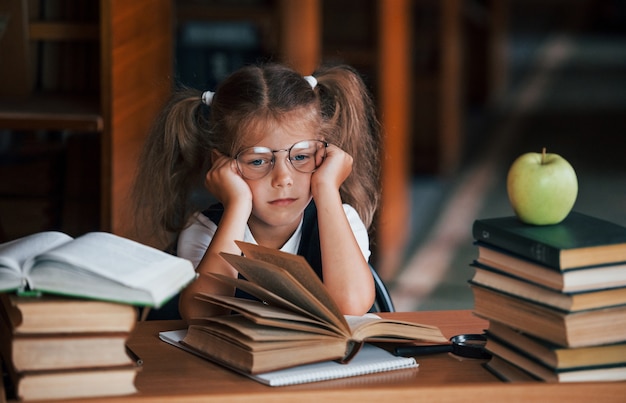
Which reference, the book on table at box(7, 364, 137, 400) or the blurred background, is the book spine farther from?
the blurred background

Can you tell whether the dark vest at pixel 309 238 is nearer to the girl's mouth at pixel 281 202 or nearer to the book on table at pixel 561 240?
the girl's mouth at pixel 281 202

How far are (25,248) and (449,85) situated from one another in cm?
633

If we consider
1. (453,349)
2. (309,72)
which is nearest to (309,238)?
(453,349)

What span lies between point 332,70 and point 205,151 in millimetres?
324

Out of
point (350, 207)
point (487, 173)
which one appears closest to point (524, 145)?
point (487, 173)

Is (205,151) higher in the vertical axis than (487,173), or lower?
higher

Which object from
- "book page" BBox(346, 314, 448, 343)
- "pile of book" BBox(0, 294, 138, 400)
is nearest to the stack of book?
"pile of book" BBox(0, 294, 138, 400)

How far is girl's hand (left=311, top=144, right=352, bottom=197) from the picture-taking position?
1902 millimetres

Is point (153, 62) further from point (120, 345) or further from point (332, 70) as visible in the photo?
point (120, 345)

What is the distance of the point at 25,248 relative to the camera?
4.72ft

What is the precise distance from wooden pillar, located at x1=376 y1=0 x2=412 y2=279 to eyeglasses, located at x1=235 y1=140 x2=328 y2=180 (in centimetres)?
310

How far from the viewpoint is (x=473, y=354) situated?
159 cm

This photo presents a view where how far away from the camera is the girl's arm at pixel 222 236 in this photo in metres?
1.75

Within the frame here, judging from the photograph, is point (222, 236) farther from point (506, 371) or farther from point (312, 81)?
point (506, 371)
